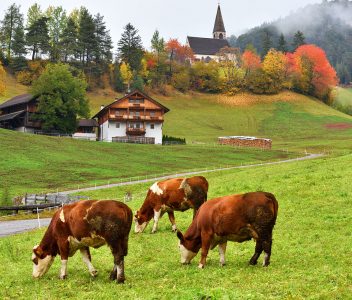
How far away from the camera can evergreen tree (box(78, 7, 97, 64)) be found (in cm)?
15125

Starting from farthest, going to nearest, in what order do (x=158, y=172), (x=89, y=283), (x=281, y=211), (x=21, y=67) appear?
(x=21, y=67) → (x=158, y=172) → (x=281, y=211) → (x=89, y=283)

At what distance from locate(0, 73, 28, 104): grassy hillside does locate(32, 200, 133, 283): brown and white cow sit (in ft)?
369

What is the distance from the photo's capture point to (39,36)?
5669 inches

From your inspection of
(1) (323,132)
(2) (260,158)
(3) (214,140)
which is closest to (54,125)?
(3) (214,140)

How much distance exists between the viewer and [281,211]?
23422 mm

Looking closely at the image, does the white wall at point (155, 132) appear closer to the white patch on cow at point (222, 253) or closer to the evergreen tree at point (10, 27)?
the evergreen tree at point (10, 27)

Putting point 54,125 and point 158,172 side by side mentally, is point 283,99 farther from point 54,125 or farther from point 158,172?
point 158,172

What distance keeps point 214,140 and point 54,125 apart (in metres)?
33.0

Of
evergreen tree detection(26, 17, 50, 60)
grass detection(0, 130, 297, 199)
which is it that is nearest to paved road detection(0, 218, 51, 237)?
grass detection(0, 130, 297, 199)

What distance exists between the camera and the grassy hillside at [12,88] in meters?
123

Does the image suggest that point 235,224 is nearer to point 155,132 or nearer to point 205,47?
point 155,132

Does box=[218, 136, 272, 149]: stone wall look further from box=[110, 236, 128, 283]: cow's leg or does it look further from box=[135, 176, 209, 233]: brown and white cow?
box=[110, 236, 128, 283]: cow's leg

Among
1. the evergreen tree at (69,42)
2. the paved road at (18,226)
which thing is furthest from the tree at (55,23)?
the paved road at (18,226)

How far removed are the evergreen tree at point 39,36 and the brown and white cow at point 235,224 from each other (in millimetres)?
138506
